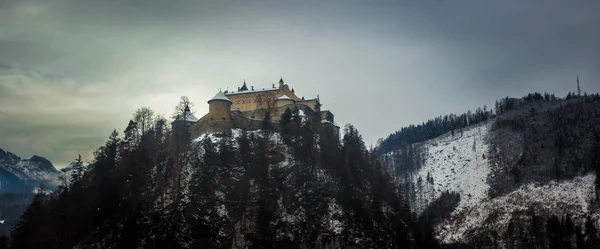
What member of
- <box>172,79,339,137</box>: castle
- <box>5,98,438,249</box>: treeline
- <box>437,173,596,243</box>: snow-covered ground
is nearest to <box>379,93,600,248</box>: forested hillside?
<box>437,173,596,243</box>: snow-covered ground

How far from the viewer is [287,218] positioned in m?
90.4

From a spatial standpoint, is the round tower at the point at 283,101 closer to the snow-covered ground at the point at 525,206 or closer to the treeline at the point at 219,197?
the treeline at the point at 219,197

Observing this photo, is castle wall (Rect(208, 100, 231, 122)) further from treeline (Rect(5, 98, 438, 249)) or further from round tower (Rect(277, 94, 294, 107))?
round tower (Rect(277, 94, 294, 107))

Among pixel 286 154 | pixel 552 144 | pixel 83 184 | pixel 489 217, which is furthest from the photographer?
pixel 552 144

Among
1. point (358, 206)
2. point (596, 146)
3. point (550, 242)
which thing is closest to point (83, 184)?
point (358, 206)

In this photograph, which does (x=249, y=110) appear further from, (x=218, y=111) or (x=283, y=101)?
(x=218, y=111)

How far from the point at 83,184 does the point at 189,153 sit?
1829 centimetres

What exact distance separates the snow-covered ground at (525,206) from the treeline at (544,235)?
4477 millimetres

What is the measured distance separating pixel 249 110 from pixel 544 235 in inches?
3139

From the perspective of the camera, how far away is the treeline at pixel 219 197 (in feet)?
279

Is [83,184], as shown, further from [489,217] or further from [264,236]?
[489,217]

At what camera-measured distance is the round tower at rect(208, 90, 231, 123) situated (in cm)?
10744

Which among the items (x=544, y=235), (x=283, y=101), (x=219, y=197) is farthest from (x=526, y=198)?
(x=219, y=197)

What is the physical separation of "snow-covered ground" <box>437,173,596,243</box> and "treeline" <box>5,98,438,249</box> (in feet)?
189
